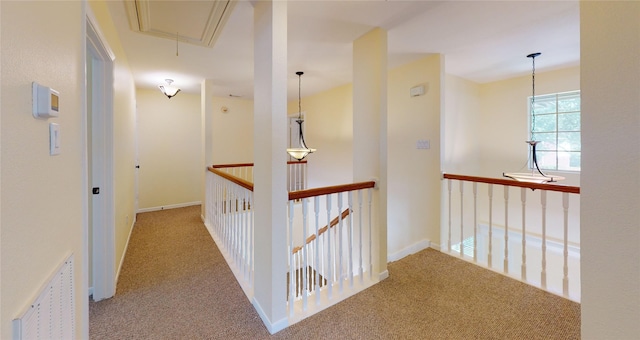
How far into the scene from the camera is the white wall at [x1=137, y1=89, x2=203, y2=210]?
464 centimetres

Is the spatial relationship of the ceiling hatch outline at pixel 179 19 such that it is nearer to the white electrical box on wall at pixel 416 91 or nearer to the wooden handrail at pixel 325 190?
the wooden handrail at pixel 325 190

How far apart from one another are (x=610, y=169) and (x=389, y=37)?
2305 mm

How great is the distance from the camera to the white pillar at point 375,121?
2273mm

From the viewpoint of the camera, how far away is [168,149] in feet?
16.1

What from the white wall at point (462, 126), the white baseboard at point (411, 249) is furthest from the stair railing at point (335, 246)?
the white wall at point (462, 126)

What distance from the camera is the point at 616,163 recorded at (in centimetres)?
66

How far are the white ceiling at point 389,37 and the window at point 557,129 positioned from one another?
55cm

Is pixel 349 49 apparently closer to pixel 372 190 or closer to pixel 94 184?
pixel 372 190

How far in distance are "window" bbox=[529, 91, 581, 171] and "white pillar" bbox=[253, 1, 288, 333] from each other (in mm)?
4194

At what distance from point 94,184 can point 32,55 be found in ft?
5.00

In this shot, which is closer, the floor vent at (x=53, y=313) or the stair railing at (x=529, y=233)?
the floor vent at (x=53, y=313)

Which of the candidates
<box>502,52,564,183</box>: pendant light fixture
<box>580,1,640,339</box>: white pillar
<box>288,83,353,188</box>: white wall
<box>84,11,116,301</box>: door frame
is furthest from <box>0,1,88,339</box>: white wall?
<box>288,83,353,188</box>: white wall

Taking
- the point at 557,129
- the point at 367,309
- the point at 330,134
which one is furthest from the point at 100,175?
the point at 557,129

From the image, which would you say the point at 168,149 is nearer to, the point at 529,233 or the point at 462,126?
the point at 462,126
